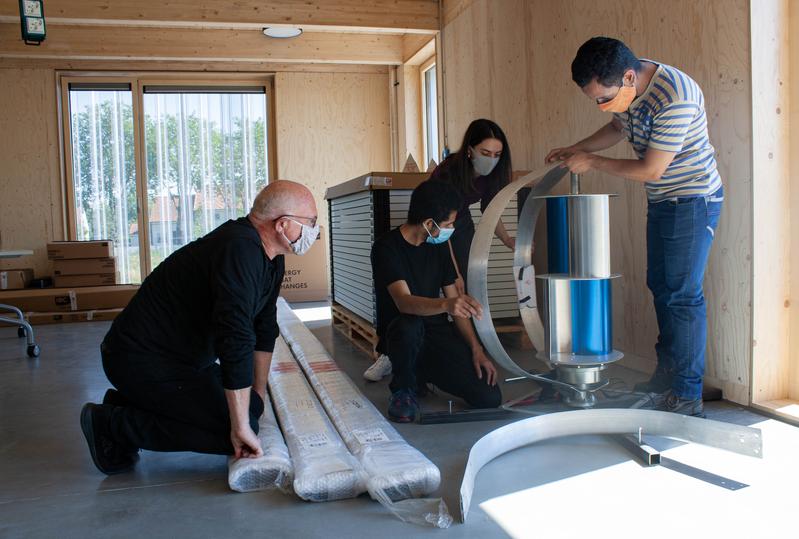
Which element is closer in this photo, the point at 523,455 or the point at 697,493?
the point at 697,493

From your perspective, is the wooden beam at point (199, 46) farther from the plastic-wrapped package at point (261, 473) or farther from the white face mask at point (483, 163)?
the plastic-wrapped package at point (261, 473)

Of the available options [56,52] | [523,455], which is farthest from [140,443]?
[56,52]

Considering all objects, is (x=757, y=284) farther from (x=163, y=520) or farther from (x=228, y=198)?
(x=228, y=198)

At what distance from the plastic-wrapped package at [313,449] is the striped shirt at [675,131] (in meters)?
1.53

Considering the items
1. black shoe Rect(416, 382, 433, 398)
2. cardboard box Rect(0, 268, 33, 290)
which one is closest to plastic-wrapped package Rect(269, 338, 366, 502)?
black shoe Rect(416, 382, 433, 398)

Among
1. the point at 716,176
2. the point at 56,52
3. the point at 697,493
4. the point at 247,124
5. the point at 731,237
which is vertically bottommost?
the point at 697,493

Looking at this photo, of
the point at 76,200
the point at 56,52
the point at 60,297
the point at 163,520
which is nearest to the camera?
the point at 163,520

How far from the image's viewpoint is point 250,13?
19.9 ft

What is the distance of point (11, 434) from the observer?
2.86 m

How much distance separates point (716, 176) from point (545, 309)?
0.83 m

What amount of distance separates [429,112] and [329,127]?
1280mm

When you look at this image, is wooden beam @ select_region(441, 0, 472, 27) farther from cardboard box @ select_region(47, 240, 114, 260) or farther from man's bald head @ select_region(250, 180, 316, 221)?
man's bald head @ select_region(250, 180, 316, 221)

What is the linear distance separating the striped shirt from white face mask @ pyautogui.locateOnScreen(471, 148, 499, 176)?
0.74 metres

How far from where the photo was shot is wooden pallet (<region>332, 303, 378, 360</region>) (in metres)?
4.18
